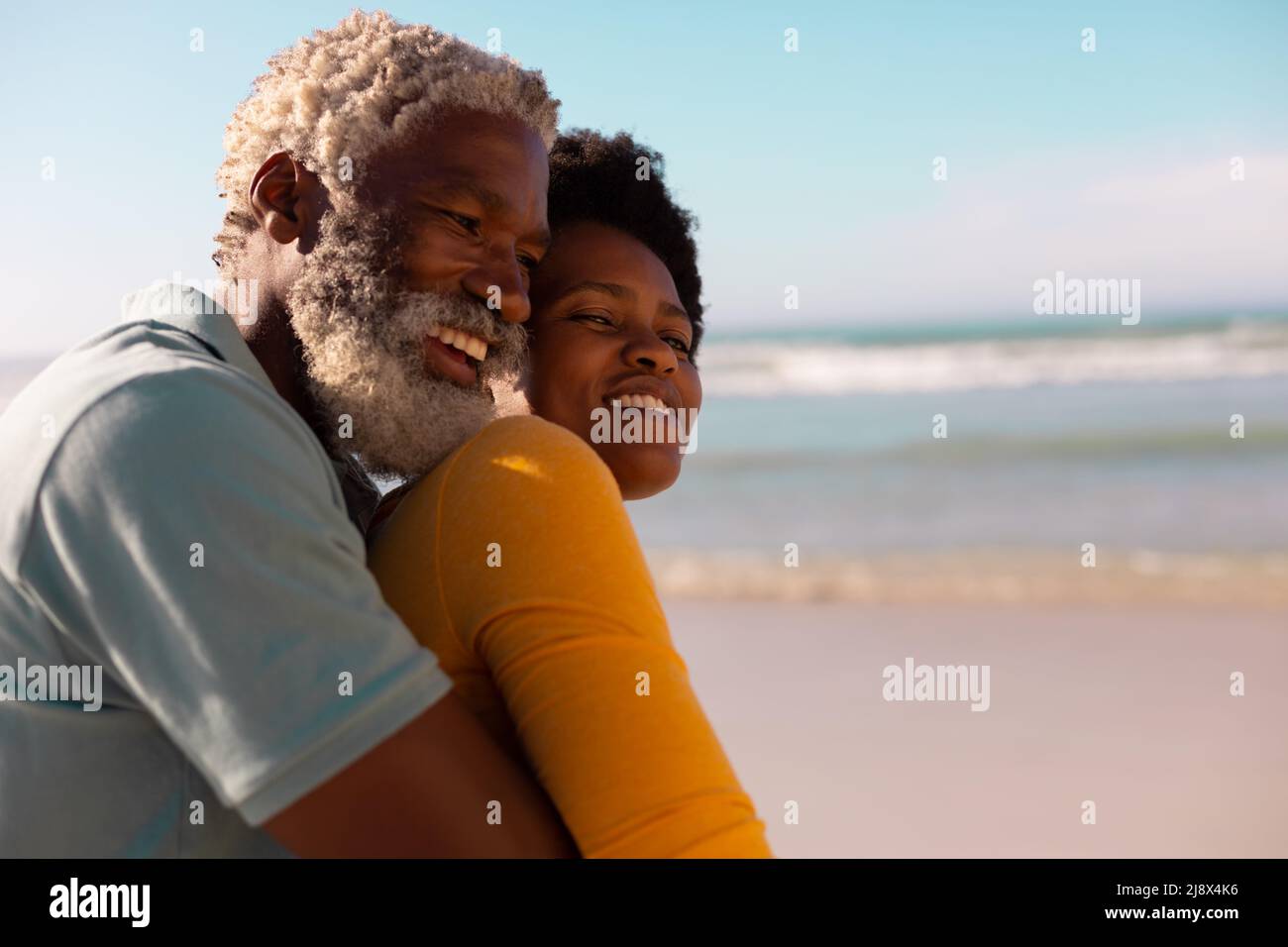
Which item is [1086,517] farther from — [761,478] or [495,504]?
[495,504]

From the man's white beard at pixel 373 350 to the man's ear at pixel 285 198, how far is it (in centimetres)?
7

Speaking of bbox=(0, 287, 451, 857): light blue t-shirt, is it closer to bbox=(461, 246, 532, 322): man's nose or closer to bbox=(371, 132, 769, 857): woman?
bbox=(371, 132, 769, 857): woman

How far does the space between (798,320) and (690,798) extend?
88.5 feet

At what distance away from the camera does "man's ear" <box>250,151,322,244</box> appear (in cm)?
205

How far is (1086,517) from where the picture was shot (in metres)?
9.12

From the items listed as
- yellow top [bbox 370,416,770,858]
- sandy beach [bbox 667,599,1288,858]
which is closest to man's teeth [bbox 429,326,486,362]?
yellow top [bbox 370,416,770,858]

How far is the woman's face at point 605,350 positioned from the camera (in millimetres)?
2570

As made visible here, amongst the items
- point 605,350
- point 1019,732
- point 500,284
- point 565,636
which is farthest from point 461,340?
point 1019,732

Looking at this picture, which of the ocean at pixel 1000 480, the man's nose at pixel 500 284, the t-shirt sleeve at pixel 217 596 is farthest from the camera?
the ocean at pixel 1000 480

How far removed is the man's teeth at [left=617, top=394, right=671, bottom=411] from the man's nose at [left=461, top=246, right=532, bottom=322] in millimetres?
475

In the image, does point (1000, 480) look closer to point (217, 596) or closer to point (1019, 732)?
point (1019, 732)

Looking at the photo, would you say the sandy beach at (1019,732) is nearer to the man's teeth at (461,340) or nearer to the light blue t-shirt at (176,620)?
the man's teeth at (461,340)

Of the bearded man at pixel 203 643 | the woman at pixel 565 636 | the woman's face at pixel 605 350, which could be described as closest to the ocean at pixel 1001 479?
the woman's face at pixel 605 350
